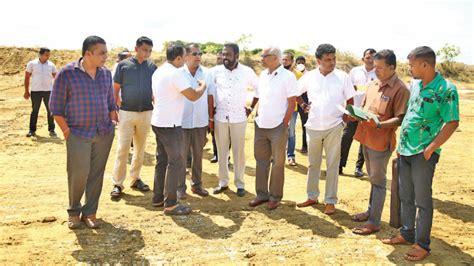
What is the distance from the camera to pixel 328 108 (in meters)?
5.48

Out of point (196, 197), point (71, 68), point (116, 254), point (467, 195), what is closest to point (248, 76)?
point (196, 197)

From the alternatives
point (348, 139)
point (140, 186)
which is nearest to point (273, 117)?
point (140, 186)

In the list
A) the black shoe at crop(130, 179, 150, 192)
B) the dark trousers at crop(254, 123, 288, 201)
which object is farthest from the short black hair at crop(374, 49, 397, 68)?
the black shoe at crop(130, 179, 150, 192)

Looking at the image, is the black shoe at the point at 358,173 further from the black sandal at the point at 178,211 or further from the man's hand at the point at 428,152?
the man's hand at the point at 428,152

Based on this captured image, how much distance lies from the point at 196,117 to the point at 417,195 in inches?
126

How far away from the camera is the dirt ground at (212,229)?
4414 mm

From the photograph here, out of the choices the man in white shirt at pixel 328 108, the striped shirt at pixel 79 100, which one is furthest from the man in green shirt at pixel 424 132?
the striped shirt at pixel 79 100

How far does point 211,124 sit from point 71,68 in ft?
7.70

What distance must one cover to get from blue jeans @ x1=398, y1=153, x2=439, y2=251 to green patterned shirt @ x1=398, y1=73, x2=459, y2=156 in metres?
0.13

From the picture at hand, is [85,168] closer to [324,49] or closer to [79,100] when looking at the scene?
[79,100]

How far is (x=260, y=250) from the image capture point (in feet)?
15.1

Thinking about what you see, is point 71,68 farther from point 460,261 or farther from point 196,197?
point 460,261

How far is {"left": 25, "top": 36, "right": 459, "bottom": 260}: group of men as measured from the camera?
4.30 m

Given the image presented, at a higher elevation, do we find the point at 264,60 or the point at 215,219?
the point at 264,60
